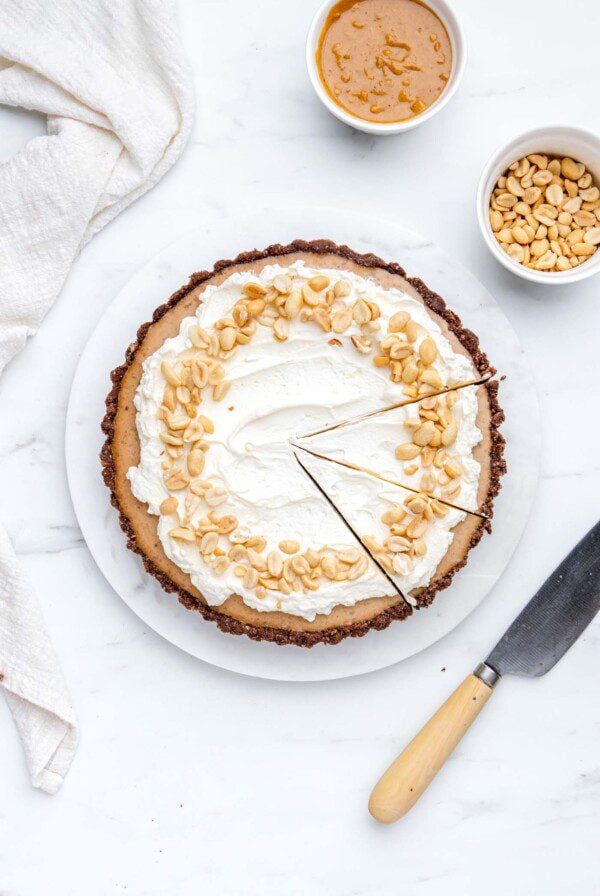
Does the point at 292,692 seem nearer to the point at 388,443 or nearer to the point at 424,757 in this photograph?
the point at 424,757

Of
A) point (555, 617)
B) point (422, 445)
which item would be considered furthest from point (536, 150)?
point (555, 617)

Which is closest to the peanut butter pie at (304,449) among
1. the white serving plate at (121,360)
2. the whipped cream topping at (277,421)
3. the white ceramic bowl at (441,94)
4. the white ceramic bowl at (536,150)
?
the whipped cream topping at (277,421)

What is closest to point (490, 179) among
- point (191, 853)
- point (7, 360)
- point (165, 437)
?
point (165, 437)

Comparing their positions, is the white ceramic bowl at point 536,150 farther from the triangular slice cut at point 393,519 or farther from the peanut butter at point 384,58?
the triangular slice cut at point 393,519

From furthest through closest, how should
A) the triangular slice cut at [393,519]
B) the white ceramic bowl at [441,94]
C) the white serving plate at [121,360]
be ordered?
the white serving plate at [121,360], the white ceramic bowl at [441,94], the triangular slice cut at [393,519]

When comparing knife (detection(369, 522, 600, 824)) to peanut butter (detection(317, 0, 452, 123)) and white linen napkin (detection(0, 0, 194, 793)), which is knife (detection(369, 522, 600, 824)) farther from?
peanut butter (detection(317, 0, 452, 123))

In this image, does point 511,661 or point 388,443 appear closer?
point 388,443

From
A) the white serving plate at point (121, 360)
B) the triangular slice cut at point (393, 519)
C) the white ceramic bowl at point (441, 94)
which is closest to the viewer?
the triangular slice cut at point (393, 519)
